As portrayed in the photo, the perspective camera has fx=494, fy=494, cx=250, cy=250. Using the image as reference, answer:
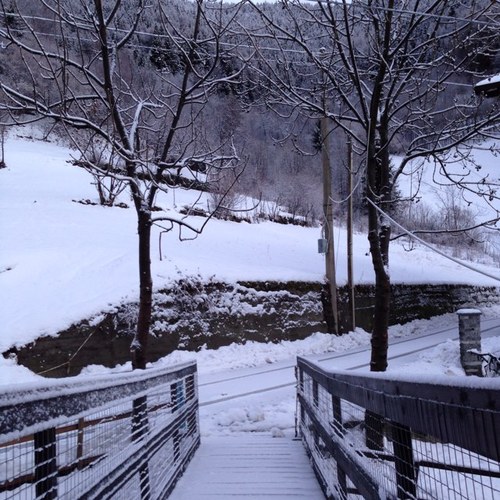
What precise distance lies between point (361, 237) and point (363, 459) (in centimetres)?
3059

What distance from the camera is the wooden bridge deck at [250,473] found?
3908 mm

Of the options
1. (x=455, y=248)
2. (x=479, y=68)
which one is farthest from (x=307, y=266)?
(x=455, y=248)

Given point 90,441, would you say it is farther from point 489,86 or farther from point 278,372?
point 278,372

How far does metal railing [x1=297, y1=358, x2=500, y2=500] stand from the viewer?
1.13 meters

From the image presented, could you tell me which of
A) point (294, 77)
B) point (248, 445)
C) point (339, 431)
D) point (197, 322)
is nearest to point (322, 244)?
point (197, 322)

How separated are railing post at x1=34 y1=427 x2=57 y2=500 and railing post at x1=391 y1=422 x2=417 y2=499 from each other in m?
1.26

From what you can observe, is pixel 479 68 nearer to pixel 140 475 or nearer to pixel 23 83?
pixel 140 475

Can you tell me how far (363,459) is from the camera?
8.52 feet

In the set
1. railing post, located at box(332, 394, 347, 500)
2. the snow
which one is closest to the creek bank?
the snow

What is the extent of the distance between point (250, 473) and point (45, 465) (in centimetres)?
312

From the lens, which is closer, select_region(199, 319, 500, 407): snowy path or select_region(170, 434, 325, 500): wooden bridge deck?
select_region(170, 434, 325, 500): wooden bridge deck

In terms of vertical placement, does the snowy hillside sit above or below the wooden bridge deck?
above

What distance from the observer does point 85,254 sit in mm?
14680

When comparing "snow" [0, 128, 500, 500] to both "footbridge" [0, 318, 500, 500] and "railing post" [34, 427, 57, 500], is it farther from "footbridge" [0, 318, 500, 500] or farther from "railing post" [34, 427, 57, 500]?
"railing post" [34, 427, 57, 500]
